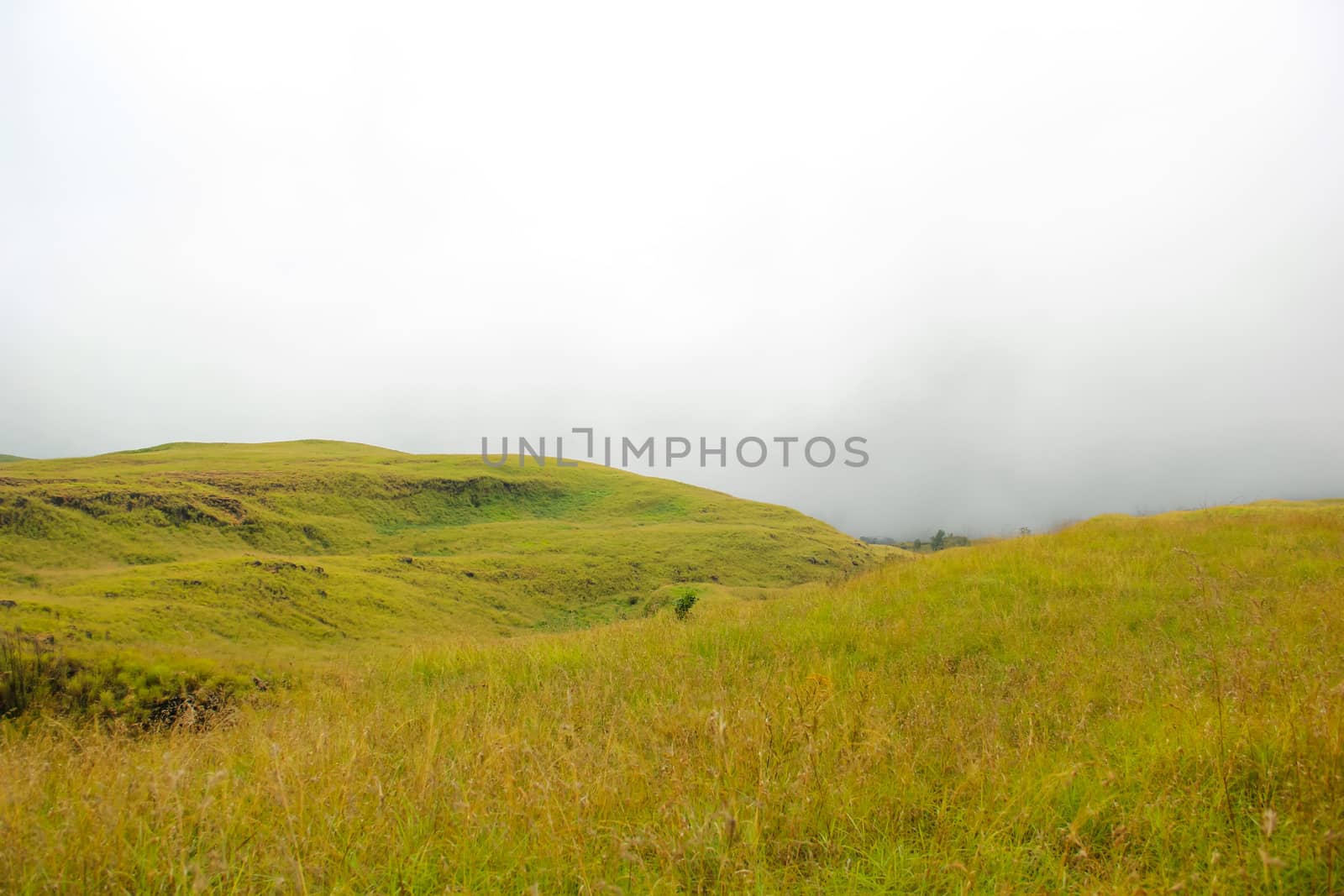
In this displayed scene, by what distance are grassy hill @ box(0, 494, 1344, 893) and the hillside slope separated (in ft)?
30.4

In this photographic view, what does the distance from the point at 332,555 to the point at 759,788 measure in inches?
1350

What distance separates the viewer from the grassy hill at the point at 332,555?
14062 millimetres

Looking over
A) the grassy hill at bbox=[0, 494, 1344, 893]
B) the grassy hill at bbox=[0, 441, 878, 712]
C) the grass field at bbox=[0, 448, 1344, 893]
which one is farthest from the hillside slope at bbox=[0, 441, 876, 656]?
the grassy hill at bbox=[0, 494, 1344, 893]

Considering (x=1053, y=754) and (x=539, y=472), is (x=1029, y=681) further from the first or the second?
(x=539, y=472)

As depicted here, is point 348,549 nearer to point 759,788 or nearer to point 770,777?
point 770,777

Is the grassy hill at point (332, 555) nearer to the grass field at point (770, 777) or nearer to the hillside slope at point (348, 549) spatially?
the hillside slope at point (348, 549)

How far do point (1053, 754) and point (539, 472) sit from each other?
6080cm

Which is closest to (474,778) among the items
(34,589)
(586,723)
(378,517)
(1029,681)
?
(586,723)

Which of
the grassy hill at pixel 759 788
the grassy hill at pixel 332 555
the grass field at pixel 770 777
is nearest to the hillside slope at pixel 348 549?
the grassy hill at pixel 332 555

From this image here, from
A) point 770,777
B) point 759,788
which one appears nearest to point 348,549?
point 770,777

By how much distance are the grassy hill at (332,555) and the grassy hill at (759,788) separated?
251 inches

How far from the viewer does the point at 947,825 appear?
2.71 meters

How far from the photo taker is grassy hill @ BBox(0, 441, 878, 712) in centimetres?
1406

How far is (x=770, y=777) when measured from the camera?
306 centimetres
